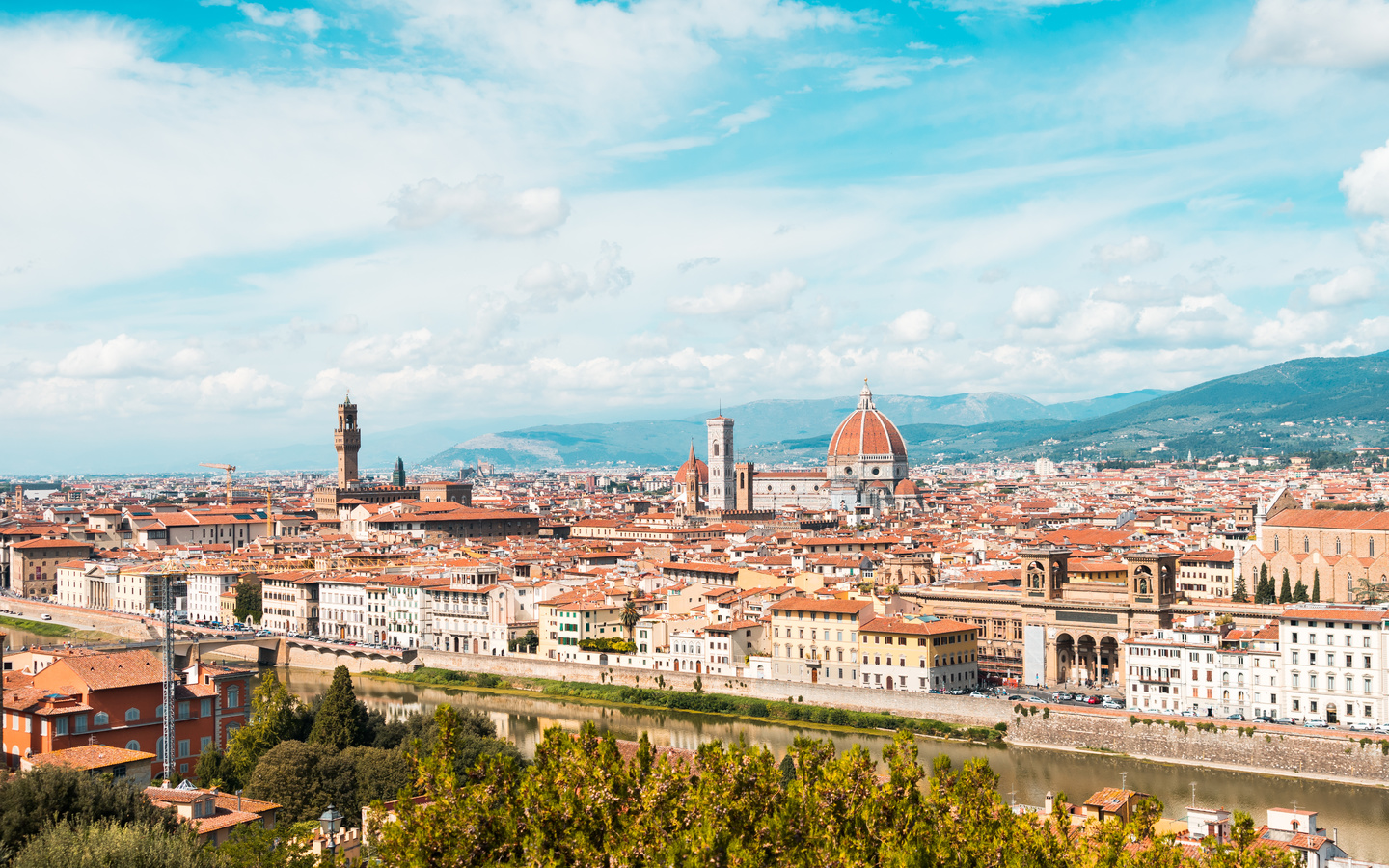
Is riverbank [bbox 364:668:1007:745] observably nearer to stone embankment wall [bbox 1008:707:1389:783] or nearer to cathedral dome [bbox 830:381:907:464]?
stone embankment wall [bbox 1008:707:1389:783]

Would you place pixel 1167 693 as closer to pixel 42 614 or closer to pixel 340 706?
pixel 340 706

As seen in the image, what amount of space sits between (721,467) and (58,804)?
291 feet

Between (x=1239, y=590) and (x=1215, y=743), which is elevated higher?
(x=1239, y=590)

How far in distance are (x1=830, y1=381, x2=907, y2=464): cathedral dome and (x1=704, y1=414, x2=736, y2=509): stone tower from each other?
7702 millimetres

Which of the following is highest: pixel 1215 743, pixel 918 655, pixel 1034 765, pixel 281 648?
pixel 918 655

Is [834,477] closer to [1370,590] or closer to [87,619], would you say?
[87,619]

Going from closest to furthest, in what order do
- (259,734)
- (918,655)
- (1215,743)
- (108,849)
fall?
1. (108,849)
2. (259,734)
3. (1215,743)
4. (918,655)

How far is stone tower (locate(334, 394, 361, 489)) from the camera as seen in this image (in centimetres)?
10044

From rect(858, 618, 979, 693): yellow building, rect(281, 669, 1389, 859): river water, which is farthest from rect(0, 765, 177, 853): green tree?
rect(858, 618, 979, 693): yellow building

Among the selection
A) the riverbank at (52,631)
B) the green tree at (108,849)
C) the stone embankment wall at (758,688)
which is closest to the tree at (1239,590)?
the stone embankment wall at (758,688)

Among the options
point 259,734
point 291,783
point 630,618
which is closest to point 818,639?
point 630,618

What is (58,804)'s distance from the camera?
16391 millimetres

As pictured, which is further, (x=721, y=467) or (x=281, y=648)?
(x=721, y=467)

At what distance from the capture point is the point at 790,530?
3228 inches
